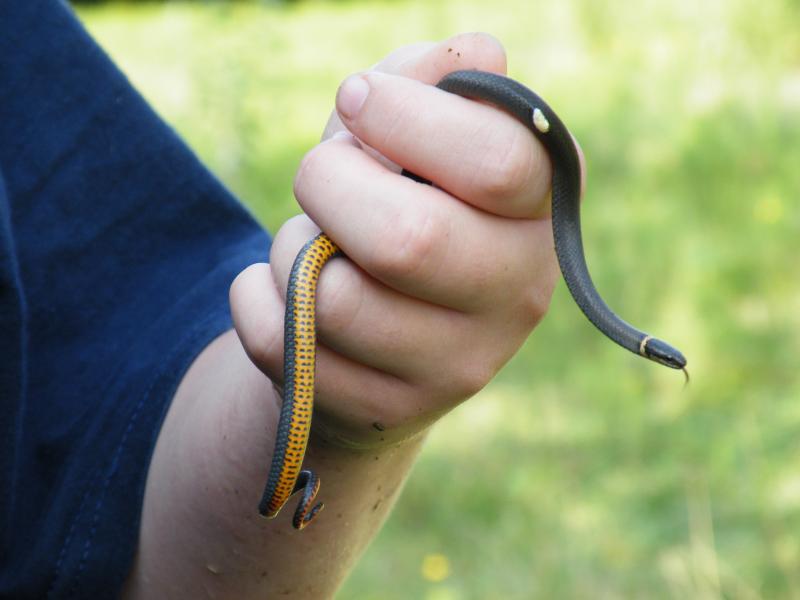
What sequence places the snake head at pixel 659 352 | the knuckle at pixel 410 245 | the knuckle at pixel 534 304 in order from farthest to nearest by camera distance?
the snake head at pixel 659 352 → the knuckle at pixel 534 304 → the knuckle at pixel 410 245

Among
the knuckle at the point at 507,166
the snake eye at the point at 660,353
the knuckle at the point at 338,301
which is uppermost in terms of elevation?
the knuckle at the point at 507,166

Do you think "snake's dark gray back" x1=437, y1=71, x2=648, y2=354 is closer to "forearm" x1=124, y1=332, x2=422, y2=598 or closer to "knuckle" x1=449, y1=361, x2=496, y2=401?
"knuckle" x1=449, y1=361, x2=496, y2=401

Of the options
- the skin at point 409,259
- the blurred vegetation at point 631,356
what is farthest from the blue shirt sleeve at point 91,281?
the blurred vegetation at point 631,356

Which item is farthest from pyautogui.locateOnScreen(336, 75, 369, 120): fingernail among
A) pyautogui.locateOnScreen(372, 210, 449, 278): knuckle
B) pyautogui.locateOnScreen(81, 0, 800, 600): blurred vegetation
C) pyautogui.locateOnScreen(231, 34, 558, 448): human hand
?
pyautogui.locateOnScreen(81, 0, 800, 600): blurred vegetation

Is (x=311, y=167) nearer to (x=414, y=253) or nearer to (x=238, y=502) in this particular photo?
(x=414, y=253)

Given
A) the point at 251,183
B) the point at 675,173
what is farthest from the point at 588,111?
the point at 251,183

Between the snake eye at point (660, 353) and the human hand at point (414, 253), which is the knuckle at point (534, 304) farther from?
the snake eye at point (660, 353)

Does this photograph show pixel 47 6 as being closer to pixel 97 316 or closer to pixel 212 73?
pixel 97 316
